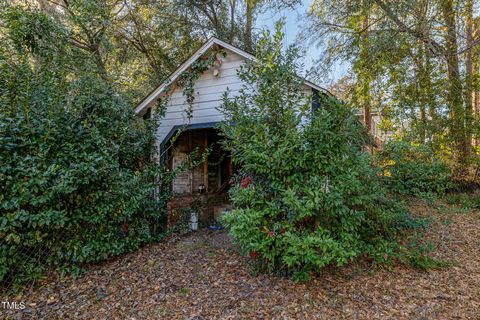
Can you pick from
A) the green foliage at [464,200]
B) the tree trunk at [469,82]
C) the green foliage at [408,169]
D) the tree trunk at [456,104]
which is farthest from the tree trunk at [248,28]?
the green foliage at [464,200]

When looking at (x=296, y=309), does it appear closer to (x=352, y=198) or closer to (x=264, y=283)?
(x=264, y=283)

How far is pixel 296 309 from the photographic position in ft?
10.7

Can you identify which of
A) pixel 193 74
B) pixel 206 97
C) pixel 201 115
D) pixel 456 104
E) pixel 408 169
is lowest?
pixel 408 169

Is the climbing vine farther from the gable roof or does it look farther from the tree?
the tree

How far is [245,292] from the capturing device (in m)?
3.67

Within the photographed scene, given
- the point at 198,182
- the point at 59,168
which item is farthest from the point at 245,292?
the point at 198,182

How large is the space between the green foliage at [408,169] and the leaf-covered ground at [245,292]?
5.18ft

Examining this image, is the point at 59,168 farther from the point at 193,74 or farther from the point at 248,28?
the point at 248,28

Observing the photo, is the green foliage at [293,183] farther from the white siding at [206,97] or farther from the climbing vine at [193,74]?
the climbing vine at [193,74]

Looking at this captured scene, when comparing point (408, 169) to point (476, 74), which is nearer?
point (408, 169)

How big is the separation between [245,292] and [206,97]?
423 centimetres

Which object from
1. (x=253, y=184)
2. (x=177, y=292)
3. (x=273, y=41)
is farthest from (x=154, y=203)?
(x=273, y=41)

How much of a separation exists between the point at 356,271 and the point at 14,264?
198 inches

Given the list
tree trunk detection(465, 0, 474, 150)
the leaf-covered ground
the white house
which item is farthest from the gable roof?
tree trunk detection(465, 0, 474, 150)
